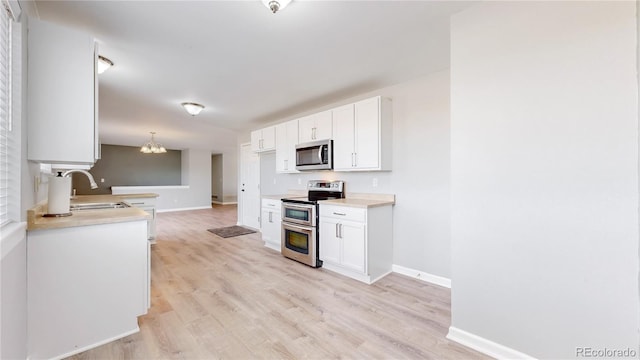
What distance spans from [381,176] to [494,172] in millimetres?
1720

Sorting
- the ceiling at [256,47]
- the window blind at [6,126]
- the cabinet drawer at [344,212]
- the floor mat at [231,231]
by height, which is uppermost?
the ceiling at [256,47]

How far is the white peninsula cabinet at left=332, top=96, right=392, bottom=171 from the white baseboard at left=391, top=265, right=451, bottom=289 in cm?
127

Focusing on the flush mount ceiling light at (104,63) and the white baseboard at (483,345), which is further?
the flush mount ceiling light at (104,63)

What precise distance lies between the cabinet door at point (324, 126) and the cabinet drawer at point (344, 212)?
1.02m

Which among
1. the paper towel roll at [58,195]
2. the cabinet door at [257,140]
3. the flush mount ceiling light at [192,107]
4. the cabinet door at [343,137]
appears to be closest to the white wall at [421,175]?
the cabinet door at [343,137]

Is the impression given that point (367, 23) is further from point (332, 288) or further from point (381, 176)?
point (332, 288)

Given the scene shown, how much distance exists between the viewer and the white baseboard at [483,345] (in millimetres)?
1689

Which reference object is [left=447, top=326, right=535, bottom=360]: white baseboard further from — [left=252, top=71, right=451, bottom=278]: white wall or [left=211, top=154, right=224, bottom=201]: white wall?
[left=211, top=154, right=224, bottom=201]: white wall

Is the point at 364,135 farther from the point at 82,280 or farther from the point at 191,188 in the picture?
the point at 191,188

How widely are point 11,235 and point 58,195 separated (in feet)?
2.79

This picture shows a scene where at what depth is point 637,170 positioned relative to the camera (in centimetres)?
133

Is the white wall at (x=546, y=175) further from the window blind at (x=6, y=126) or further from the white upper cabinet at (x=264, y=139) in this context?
the white upper cabinet at (x=264, y=139)

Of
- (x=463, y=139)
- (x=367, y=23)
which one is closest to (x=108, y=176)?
(x=367, y=23)

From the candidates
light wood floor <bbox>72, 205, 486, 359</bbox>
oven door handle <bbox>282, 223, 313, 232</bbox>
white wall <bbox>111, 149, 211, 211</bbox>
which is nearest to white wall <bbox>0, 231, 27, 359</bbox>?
light wood floor <bbox>72, 205, 486, 359</bbox>
